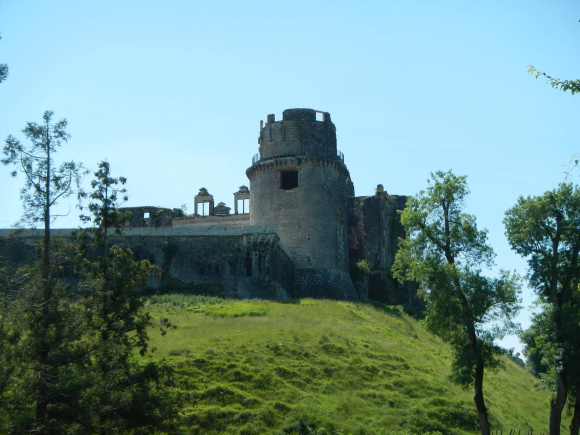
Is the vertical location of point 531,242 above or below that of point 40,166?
below

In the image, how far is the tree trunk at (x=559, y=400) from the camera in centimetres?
2238

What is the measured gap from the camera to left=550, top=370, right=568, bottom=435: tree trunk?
→ 22375mm

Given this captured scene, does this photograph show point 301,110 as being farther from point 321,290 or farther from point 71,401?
point 71,401

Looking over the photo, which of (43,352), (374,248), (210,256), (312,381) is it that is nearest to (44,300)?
(43,352)

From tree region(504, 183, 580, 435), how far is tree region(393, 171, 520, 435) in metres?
1.30

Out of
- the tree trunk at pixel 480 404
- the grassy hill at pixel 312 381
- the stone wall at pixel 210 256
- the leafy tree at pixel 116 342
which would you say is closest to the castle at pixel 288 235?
the stone wall at pixel 210 256

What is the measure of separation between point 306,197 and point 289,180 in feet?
9.81

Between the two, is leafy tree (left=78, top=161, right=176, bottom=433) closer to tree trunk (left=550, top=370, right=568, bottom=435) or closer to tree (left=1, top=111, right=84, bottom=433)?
tree (left=1, top=111, right=84, bottom=433)

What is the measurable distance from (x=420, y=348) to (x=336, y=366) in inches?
336

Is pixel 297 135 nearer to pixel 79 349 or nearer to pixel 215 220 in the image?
pixel 215 220

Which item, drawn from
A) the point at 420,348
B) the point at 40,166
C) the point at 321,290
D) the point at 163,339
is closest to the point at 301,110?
the point at 321,290

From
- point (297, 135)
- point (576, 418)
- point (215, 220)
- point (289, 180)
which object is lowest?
point (576, 418)

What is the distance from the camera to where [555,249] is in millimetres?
Result: 24438

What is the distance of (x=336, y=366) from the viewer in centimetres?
2645
